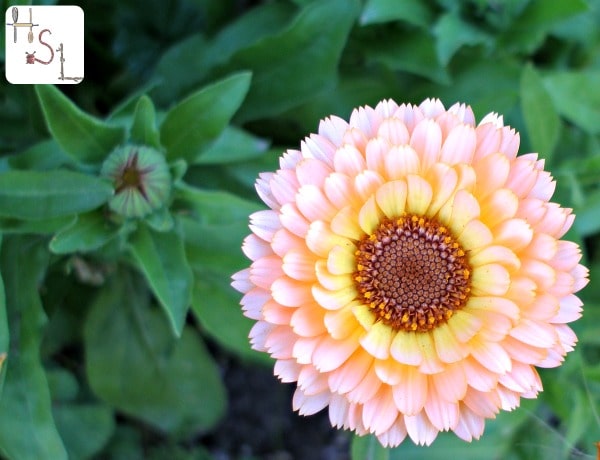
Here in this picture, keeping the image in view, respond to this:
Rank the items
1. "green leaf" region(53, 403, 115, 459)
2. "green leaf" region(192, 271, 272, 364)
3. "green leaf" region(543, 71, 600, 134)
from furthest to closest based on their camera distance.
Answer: "green leaf" region(53, 403, 115, 459)
"green leaf" region(543, 71, 600, 134)
"green leaf" region(192, 271, 272, 364)

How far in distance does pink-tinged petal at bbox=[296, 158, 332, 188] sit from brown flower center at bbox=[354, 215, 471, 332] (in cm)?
18

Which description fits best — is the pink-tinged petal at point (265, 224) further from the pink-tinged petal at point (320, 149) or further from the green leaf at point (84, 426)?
the green leaf at point (84, 426)

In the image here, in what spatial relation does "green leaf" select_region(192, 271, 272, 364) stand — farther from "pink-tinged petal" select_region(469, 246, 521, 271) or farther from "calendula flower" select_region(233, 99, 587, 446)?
"pink-tinged petal" select_region(469, 246, 521, 271)

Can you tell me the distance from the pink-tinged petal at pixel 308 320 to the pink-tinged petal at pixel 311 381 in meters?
0.06

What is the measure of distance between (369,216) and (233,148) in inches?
23.9

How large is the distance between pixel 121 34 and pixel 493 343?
148cm

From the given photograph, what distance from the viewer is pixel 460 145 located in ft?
4.16

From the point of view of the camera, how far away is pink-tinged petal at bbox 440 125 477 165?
4.14ft

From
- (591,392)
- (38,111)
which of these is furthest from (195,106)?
(591,392)

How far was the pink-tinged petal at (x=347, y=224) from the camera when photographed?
1.30 m

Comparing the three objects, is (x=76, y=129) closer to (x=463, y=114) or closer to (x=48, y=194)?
(x=48, y=194)

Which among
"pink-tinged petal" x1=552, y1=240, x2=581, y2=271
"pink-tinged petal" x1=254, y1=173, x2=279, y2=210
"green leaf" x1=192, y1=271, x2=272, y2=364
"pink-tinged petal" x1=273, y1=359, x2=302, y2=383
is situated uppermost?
"pink-tinged petal" x1=552, y1=240, x2=581, y2=271

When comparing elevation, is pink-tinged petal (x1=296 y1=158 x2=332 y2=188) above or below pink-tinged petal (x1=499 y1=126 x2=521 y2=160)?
below

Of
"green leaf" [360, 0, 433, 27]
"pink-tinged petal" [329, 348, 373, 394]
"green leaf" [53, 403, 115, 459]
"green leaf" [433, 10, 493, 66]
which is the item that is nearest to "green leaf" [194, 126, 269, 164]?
"green leaf" [360, 0, 433, 27]
